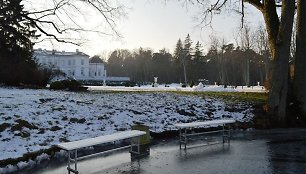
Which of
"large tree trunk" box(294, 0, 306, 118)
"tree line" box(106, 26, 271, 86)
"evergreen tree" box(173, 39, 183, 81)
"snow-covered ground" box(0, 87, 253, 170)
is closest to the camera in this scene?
"snow-covered ground" box(0, 87, 253, 170)

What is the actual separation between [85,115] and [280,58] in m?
9.16

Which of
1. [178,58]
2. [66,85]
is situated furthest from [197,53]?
[66,85]

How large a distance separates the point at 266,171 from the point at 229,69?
76322mm

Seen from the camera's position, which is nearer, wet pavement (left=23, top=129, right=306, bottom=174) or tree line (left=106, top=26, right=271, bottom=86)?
wet pavement (left=23, top=129, right=306, bottom=174)

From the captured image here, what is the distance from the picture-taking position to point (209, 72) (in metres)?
88.1

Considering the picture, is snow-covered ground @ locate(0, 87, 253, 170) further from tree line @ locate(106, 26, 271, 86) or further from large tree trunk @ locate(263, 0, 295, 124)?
tree line @ locate(106, 26, 271, 86)

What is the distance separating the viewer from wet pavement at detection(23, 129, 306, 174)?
301 inches

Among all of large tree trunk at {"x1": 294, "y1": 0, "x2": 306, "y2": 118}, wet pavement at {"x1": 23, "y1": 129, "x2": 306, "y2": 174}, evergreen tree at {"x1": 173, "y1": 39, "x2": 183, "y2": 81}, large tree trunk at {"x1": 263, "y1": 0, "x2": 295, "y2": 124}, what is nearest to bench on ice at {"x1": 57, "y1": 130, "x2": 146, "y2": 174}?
wet pavement at {"x1": 23, "y1": 129, "x2": 306, "y2": 174}

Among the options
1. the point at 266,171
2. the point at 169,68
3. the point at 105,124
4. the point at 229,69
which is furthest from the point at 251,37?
the point at 266,171

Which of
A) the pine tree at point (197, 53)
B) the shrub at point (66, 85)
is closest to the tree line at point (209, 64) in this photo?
the pine tree at point (197, 53)

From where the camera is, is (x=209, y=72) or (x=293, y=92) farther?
(x=209, y=72)

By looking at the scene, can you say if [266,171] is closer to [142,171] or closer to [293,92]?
[142,171]

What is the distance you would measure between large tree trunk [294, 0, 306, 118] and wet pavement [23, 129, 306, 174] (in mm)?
5259

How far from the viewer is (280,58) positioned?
50.9 feet
